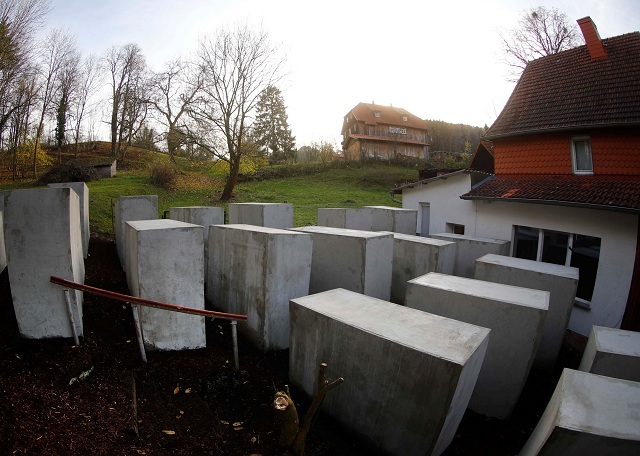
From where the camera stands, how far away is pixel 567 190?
9.29 m

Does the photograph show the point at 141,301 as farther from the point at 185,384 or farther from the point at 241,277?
the point at 241,277

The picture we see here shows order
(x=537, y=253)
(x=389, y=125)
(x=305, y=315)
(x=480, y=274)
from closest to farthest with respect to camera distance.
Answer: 1. (x=305, y=315)
2. (x=480, y=274)
3. (x=537, y=253)
4. (x=389, y=125)

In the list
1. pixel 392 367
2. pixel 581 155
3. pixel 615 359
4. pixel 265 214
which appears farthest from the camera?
pixel 265 214

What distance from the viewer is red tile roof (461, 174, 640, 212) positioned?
7907mm

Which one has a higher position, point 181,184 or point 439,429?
point 181,184

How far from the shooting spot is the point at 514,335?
16.8 feet

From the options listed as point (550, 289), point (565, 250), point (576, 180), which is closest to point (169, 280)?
point (550, 289)

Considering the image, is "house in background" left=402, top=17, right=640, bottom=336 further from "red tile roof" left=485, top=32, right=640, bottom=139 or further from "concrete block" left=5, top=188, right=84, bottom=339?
"concrete block" left=5, top=188, right=84, bottom=339

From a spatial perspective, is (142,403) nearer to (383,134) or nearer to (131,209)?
(131,209)

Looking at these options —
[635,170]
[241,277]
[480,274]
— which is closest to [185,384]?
[241,277]

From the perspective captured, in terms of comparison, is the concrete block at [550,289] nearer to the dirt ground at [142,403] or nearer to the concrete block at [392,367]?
the dirt ground at [142,403]

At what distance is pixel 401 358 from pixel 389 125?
43.2m

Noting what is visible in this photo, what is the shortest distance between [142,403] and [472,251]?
906cm

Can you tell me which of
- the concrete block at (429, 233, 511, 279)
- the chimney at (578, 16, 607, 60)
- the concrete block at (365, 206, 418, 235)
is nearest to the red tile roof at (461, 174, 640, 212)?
the concrete block at (429, 233, 511, 279)
